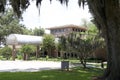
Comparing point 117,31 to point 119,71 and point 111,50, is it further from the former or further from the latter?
point 119,71

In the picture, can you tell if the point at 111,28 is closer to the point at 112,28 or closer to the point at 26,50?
the point at 112,28

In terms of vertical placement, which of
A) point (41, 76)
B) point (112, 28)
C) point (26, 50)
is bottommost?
point (41, 76)

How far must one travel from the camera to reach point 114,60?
13.1m

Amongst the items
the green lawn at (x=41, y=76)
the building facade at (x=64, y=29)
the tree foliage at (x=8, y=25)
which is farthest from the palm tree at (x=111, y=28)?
the tree foliage at (x=8, y=25)

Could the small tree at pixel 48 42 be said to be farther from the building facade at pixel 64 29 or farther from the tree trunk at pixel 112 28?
the tree trunk at pixel 112 28

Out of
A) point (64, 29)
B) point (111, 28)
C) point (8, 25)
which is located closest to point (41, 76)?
point (111, 28)

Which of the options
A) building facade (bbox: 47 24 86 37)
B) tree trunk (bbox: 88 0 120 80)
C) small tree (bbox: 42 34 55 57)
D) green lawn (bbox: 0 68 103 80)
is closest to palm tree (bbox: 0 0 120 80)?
tree trunk (bbox: 88 0 120 80)

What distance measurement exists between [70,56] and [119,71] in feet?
123

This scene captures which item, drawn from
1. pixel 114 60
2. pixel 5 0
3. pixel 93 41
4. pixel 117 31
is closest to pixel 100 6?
pixel 117 31

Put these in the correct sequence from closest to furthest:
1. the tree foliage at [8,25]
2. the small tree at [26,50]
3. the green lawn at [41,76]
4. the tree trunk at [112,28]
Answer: the tree trunk at [112,28], the green lawn at [41,76], the small tree at [26,50], the tree foliage at [8,25]

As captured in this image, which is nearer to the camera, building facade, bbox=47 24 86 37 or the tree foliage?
the tree foliage

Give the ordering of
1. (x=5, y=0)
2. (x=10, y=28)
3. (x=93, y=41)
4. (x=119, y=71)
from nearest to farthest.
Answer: (x=119, y=71) → (x=5, y=0) → (x=93, y=41) → (x=10, y=28)

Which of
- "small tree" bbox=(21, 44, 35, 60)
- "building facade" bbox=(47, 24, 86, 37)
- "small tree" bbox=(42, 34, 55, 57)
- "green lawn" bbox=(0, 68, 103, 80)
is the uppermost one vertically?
"building facade" bbox=(47, 24, 86, 37)

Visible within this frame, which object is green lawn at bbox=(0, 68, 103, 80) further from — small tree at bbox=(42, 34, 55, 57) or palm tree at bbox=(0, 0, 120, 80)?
small tree at bbox=(42, 34, 55, 57)
